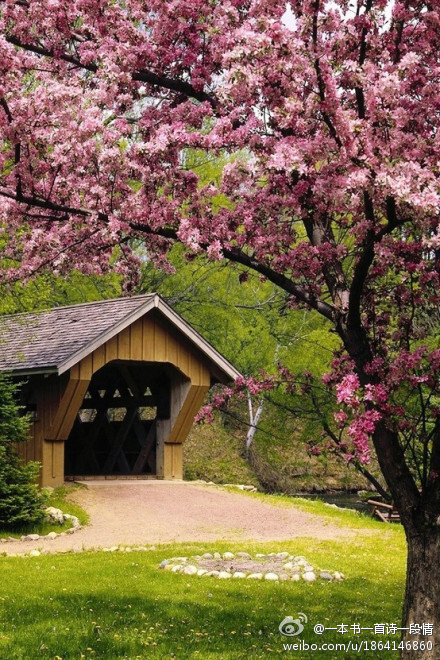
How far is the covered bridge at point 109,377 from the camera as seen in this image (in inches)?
781

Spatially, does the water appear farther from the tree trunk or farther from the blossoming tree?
the tree trunk

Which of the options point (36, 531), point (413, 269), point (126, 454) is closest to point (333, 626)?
point (413, 269)

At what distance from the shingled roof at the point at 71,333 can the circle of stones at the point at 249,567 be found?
689 centimetres

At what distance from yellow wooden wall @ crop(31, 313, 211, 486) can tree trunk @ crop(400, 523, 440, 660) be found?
13.0 m

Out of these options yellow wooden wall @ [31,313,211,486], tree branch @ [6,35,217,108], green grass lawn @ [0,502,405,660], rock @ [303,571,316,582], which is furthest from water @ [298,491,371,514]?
tree branch @ [6,35,217,108]

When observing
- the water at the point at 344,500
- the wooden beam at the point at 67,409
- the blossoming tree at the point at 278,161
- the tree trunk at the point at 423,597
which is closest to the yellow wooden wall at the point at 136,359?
the wooden beam at the point at 67,409

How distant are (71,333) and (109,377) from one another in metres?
3.65

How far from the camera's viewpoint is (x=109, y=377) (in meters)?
24.3

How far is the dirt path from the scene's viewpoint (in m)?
15.7

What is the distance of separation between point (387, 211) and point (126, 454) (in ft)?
60.5

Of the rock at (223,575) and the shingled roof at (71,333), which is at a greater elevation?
the shingled roof at (71,333)

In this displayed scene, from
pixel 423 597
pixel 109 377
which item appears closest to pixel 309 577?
pixel 423 597

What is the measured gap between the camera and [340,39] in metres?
6.94

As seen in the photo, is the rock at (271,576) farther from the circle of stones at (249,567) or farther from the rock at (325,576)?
the rock at (325,576)
